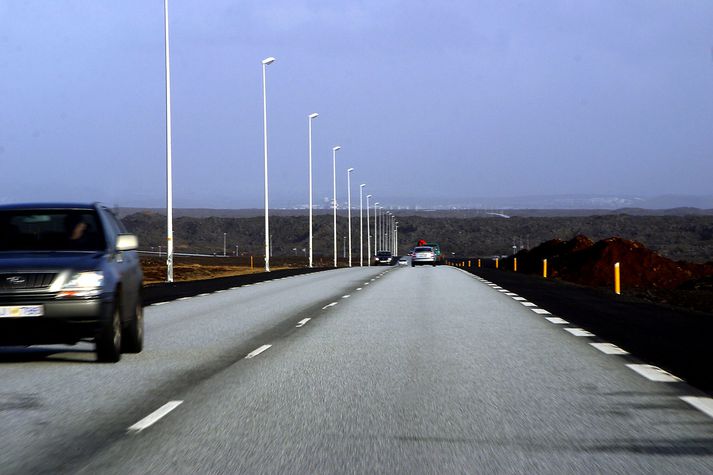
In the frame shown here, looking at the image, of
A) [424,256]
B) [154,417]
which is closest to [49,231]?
[154,417]

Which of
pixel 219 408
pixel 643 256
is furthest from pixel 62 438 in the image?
pixel 643 256

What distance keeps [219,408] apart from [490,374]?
330cm

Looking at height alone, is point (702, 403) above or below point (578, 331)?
above

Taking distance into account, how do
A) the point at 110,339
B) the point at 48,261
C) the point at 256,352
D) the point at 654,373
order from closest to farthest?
the point at 654,373 → the point at 48,261 → the point at 110,339 → the point at 256,352

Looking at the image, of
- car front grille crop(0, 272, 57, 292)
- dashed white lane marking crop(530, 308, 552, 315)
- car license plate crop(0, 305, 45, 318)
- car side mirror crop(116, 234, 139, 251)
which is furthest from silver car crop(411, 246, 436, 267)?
car license plate crop(0, 305, 45, 318)

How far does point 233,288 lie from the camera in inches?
1280

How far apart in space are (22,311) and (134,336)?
6.88 ft

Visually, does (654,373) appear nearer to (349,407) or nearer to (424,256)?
(349,407)

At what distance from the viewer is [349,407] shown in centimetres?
889

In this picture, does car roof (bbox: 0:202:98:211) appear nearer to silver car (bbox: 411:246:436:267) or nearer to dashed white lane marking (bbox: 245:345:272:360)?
dashed white lane marking (bbox: 245:345:272:360)

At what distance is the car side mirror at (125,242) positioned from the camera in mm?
12047

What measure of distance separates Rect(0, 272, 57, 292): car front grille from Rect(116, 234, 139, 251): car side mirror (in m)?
0.87

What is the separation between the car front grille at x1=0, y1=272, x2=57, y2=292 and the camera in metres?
11.2

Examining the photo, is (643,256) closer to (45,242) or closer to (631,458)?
(45,242)
